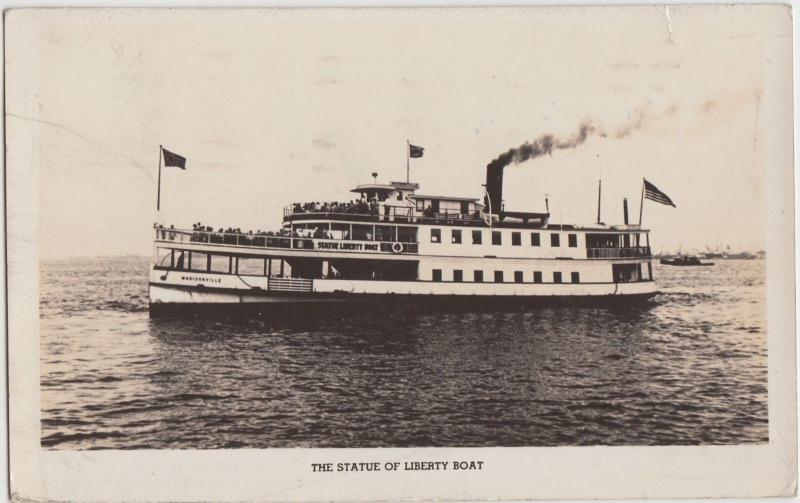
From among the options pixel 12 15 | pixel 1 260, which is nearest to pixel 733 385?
pixel 1 260

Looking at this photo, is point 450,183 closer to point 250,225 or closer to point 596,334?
point 250,225

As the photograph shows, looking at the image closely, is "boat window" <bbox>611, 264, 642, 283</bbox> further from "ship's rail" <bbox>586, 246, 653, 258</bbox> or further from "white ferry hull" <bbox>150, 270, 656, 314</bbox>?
"ship's rail" <bbox>586, 246, 653, 258</bbox>

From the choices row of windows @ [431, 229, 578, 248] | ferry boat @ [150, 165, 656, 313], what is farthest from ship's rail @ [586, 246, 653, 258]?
row of windows @ [431, 229, 578, 248]

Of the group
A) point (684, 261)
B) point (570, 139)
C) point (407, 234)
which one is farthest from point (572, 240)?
point (570, 139)

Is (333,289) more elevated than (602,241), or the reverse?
(602,241)

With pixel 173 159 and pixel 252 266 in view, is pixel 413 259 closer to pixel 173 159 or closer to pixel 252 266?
pixel 252 266

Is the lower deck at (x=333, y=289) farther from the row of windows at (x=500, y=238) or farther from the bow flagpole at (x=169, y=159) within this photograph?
the bow flagpole at (x=169, y=159)

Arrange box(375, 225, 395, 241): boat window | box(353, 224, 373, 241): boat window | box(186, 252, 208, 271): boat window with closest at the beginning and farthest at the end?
box(186, 252, 208, 271): boat window < box(353, 224, 373, 241): boat window < box(375, 225, 395, 241): boat window
